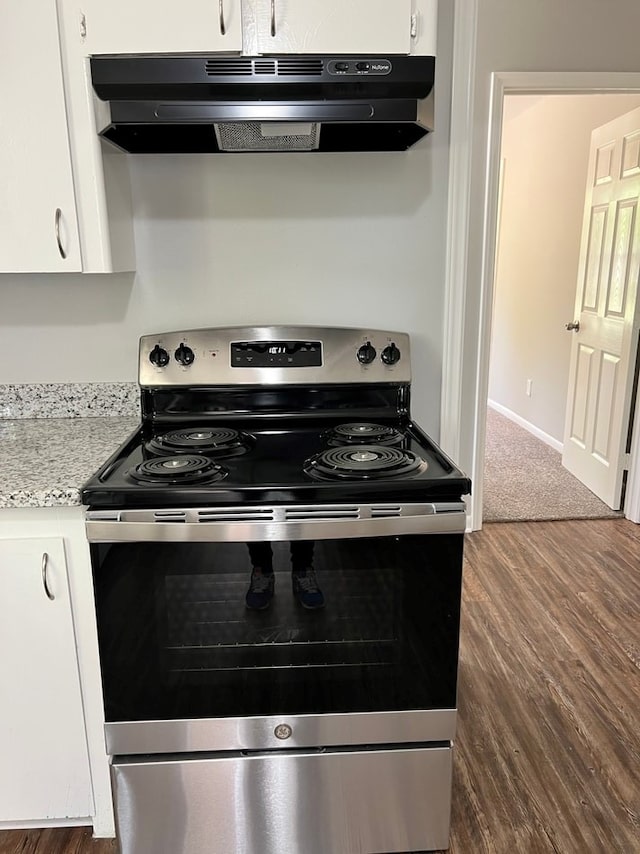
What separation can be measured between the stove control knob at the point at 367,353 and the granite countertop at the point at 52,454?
67 centimetres

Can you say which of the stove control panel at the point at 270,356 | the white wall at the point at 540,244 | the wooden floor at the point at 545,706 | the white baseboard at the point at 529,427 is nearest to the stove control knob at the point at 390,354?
the stove control panel at the point at 270,356

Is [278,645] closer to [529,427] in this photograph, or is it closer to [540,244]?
[529,427]

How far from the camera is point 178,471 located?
4.50 feet

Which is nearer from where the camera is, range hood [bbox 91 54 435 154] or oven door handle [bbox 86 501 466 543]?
oven door handle [bbox 86 501 466 543]

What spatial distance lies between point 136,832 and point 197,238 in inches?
59.6

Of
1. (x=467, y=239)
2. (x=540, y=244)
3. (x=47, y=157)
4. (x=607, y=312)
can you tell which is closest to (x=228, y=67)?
(x=47, y=157)

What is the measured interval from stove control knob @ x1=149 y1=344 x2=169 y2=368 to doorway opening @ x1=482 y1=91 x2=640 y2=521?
7.26 feet

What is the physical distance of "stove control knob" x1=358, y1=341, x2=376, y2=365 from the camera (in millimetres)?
1826

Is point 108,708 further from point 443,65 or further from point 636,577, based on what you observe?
point 636,577

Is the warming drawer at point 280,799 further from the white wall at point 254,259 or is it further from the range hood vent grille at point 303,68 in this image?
the range hood vent grille at point 303,68

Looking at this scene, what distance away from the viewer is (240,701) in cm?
140

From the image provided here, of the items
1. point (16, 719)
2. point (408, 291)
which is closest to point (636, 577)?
point (408, 291)

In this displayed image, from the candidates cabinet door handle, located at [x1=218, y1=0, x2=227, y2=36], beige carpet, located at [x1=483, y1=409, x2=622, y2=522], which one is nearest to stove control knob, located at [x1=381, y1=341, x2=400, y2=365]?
cabinet door handle, located at [x1=218, y1=0, x2=227, y2=36]

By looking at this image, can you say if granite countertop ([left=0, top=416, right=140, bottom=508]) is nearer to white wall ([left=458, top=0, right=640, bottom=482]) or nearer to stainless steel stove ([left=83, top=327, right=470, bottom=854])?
stainless steel stove ([left=83, top=327, right=470, bottom=854])
